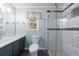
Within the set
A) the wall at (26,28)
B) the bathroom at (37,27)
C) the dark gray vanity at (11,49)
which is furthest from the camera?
the wall at (26,28)

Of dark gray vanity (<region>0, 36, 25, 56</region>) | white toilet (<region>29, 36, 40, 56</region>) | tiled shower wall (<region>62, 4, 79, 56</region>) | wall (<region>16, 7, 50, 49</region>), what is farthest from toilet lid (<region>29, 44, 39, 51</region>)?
tiled shower wall (<region>62, 4, 79, 56</region>)

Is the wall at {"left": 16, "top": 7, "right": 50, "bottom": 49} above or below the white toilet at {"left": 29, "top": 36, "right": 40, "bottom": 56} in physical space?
above

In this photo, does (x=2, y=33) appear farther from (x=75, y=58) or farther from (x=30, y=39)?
(x=75, y=58)

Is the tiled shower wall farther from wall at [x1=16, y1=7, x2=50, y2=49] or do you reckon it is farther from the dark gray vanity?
wall at [x1=16, y1=7, x2=50, y2=49]

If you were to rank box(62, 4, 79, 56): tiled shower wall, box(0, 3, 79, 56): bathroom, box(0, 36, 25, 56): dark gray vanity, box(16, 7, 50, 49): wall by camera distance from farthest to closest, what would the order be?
box(16, 7, 50, 49): wall → box(0, 3, 79, 56): bathroom → box(62, 4, 79, 56): tiled shower wall → box(0, 36, 25, 56): dark gray vanity

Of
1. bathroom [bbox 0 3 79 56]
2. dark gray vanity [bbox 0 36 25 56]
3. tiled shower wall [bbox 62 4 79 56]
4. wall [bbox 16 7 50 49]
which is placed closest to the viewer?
dark gray vanity [bbox 0 36 25 56]

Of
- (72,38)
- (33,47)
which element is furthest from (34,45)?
(72,38)

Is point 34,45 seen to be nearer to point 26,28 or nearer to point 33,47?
point 33,47

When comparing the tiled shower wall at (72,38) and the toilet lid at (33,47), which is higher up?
the tiled shower wall at (72,38)

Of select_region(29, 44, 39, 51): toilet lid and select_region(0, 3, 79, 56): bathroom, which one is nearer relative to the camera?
select_region(0, 3, 79, 56): bathroom

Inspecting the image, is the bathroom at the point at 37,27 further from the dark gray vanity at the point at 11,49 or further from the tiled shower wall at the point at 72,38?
the tiled shower wall at the point at 72,38

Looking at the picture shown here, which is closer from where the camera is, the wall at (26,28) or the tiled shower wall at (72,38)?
the tiled shower wall at (72,38)

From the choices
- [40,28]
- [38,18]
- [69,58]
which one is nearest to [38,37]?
[40,28]

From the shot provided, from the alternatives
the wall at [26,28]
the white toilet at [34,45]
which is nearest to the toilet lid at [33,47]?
the white toilet at [34,45]
